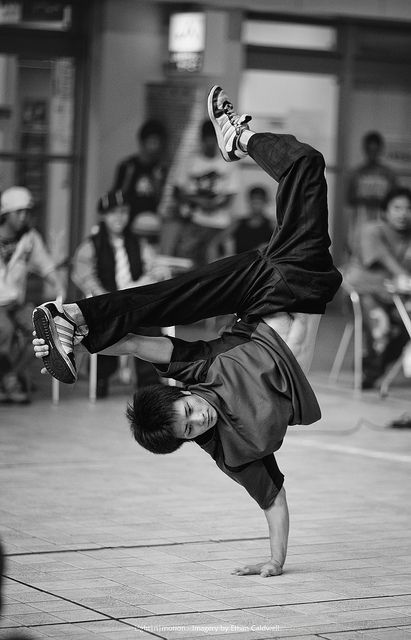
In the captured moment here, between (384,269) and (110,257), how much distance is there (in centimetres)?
257

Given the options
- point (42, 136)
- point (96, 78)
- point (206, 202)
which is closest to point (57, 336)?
point (206, 202)

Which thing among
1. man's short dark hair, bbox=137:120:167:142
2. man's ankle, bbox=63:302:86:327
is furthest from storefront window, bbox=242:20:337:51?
man's ankle, bbox=63:302:86:327

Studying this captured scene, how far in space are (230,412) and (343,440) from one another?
4.49m

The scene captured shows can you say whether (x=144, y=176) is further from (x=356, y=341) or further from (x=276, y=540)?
(x=276, y=540)

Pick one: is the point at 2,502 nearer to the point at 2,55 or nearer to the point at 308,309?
the point at 308,309

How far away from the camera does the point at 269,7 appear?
50.9ft

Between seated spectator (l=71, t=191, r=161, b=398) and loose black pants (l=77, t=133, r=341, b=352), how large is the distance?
17.7 ft

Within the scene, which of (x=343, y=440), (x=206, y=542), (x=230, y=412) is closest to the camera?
(x=230, y=412)

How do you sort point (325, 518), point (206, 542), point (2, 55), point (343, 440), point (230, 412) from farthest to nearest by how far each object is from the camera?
1. point (2, 55)
2. point (343, 440)
3. point (325, 518)
4. point (206, 542)
5. point (230, 412)

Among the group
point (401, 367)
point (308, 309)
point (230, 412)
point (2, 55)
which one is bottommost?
point (401, 367)

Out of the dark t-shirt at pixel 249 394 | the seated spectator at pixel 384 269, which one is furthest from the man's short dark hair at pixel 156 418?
the seated spectator at pixel 384 269

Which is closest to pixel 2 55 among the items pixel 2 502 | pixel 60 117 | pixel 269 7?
pixel 60 117

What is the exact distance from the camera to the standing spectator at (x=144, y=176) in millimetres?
13844

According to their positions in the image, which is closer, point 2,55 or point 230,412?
point 230,412
